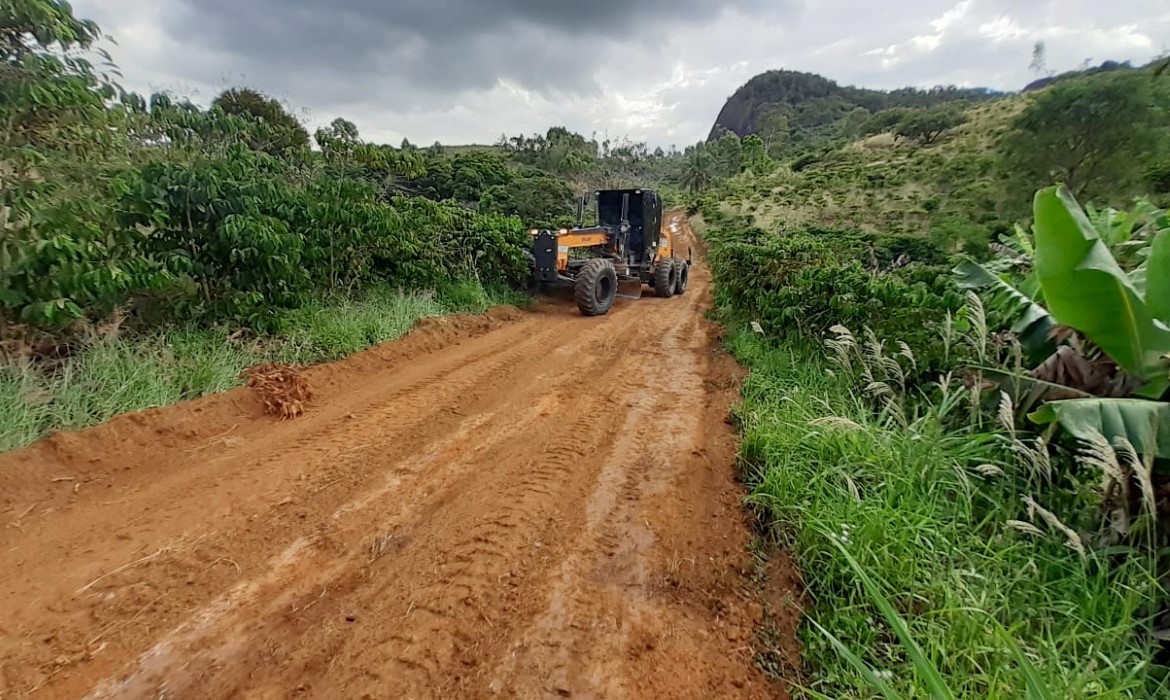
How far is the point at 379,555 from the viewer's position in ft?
8.79

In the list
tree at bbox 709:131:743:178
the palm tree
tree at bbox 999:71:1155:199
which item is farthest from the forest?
tree at bbox 709:131:743:178

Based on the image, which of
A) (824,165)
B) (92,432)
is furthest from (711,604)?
(824,165)

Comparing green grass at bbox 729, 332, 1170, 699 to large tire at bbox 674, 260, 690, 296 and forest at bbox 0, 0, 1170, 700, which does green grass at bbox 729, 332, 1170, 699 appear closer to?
forest at bbox 0, 0, 1170, 700

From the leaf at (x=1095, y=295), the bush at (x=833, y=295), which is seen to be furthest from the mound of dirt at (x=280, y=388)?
the leaf at (x=1095, y=295)

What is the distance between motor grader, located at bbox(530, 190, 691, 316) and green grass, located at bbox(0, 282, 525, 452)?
10.6 ft

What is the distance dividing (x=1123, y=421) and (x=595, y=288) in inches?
291

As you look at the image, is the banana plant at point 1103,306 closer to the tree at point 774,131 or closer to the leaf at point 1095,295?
the leaf at point 1095,295

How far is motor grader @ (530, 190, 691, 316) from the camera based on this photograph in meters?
9.09

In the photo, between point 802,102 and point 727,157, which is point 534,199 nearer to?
point 727,157

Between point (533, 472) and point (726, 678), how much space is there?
1840 millimetres

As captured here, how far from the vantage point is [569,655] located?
2.10 meters

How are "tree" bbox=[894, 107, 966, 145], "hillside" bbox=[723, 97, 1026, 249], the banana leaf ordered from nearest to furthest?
the banana leaf < "hillside" bbox=[723, 97, 1026, 249] < "tree" bbox=[894, 107, 966, 145]

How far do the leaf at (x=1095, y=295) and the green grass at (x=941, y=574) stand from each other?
627 mm

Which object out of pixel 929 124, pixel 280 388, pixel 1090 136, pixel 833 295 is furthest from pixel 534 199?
pixel 929 124
